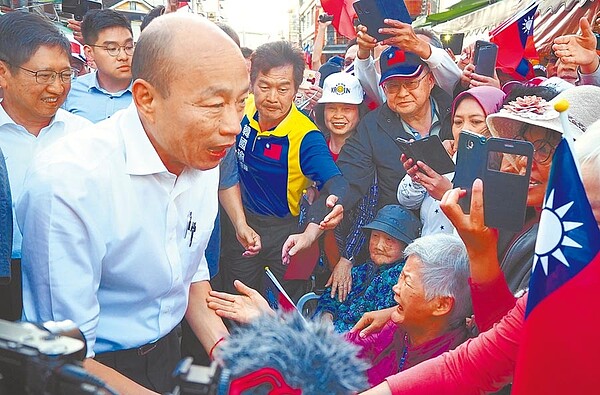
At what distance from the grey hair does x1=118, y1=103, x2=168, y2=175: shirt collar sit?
110 cm

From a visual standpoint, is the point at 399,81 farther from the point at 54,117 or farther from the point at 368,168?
the point at 54,117

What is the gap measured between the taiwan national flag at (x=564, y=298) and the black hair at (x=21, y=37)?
221 centimetres

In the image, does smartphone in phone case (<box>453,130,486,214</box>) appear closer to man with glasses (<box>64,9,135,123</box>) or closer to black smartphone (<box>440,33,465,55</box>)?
man with glasses (<box>64,9,135,123</box>)

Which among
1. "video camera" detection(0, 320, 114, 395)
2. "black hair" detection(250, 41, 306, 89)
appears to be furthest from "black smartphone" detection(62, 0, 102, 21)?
"video camera" detection(0, 320, 114, 395)

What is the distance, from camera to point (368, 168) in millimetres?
3238

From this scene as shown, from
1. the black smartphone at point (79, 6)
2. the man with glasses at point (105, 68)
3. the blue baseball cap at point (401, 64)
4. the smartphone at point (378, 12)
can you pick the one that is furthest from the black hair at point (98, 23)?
the blue baseball cap at point (401, 64)

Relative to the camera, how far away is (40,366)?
0.75 meters

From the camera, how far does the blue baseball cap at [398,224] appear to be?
289cm

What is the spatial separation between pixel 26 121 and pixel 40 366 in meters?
2.14

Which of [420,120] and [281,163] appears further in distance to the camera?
[281,163]

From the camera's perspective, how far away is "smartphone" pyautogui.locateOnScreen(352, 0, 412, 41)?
9.61 ft

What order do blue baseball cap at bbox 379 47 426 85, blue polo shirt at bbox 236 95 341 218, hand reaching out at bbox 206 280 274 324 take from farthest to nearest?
blue polo shirt at bbox 236 95 341 218
blue baseball cap at bbox 379 47 426 85
hand reaching out at bbox 206 280 274 324

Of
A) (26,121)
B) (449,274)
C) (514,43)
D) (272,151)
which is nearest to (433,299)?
(449,274)

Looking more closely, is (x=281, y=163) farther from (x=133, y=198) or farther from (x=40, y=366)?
(x=40, y=366)
